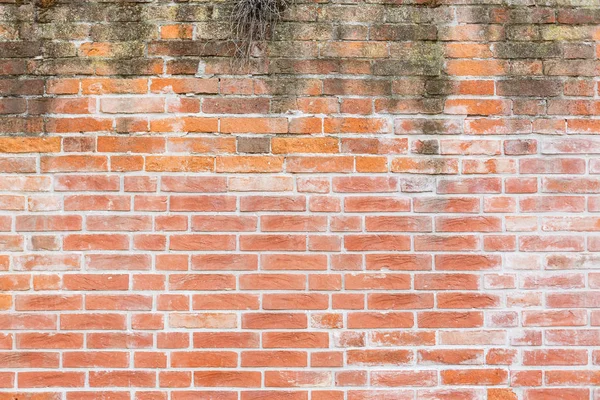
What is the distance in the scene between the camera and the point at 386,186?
2801mm

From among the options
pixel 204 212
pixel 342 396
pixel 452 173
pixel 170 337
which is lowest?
pixel 342 396

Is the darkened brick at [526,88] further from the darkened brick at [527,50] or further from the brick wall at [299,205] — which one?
the darkened brick at [527,50]

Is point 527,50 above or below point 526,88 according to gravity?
above

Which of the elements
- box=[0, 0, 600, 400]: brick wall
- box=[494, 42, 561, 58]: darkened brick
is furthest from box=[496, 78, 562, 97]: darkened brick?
box=[494, 42, 561, 58]: darkened brick

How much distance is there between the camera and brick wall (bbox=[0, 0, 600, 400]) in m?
2.74

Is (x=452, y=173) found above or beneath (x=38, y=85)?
beneath

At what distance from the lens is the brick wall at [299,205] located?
9.00 ft

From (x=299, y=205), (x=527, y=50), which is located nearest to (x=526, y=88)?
(x=527, y=50)

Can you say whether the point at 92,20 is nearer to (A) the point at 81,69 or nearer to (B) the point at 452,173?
(A) the point at 81,69

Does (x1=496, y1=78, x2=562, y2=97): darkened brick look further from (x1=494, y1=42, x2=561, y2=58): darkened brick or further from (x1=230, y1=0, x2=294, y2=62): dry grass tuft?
(x1=230, y1=0, x2=294, y2=62): dry grass tuft

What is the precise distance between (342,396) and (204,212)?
1043mm

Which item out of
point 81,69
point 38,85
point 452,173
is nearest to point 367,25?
point 452,173

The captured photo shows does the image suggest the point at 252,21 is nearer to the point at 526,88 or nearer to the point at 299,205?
the point at 299,205

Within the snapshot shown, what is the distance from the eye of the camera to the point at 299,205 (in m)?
2.79
